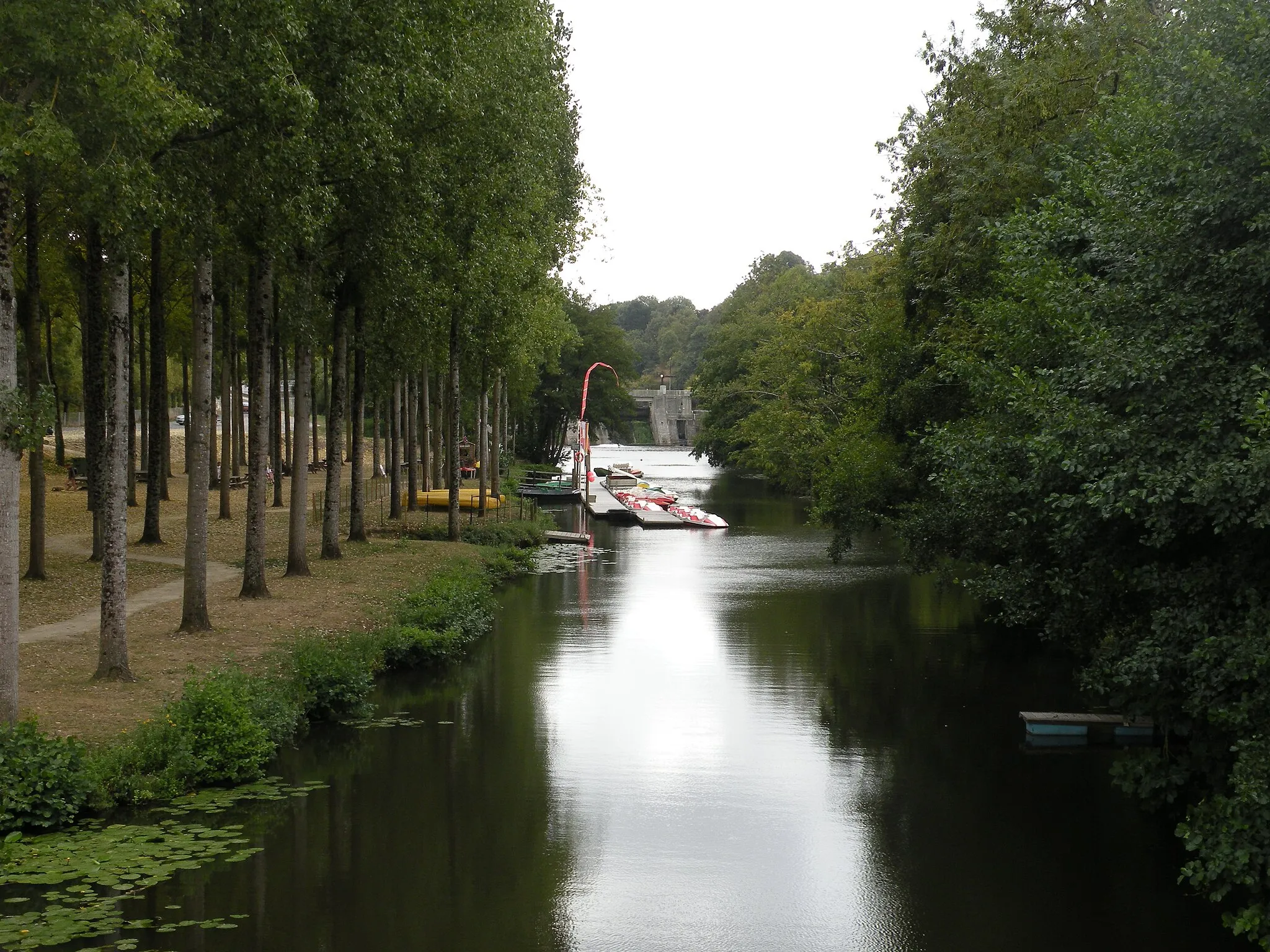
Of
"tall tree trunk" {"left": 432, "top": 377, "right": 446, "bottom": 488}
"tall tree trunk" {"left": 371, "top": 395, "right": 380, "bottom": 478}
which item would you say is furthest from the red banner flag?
"tall tree trunk" {"left": 432, "top": 377, "right": 446, "bottom": 488}

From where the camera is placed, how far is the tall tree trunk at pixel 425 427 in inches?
1565

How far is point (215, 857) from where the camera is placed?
10.0 metres

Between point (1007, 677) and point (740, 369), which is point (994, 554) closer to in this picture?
point (1007, 677)

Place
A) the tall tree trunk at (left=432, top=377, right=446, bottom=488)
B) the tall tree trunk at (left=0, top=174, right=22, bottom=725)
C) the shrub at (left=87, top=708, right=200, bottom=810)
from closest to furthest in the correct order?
the tall tree trunk at (left=0, top=174, right=22, bottom=725)
the shrub at (left=87, top=708, right=200, bottom=810)
the tall tree trunk at (left=432, top=377, right=446, bottom=488)

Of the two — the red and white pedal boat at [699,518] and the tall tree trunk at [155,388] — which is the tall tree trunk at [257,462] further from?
the red and white pedal boat at [699,518]

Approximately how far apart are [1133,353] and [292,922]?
794 centimetres

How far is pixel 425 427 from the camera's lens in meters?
42.5

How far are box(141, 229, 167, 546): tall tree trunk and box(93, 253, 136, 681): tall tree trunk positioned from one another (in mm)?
8715

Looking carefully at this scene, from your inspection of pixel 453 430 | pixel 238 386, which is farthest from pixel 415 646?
pixel 238 386

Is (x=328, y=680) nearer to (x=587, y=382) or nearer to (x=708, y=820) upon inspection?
(x=708, y=820)

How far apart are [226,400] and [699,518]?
737 inches

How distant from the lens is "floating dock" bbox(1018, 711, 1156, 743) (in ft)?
A: 48.8

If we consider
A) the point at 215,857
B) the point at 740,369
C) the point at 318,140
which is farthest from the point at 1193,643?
Result: the point at 740,369

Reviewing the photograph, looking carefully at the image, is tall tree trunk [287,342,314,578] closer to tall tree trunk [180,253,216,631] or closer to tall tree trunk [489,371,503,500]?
tall tree trunk [180,253,216,631]
